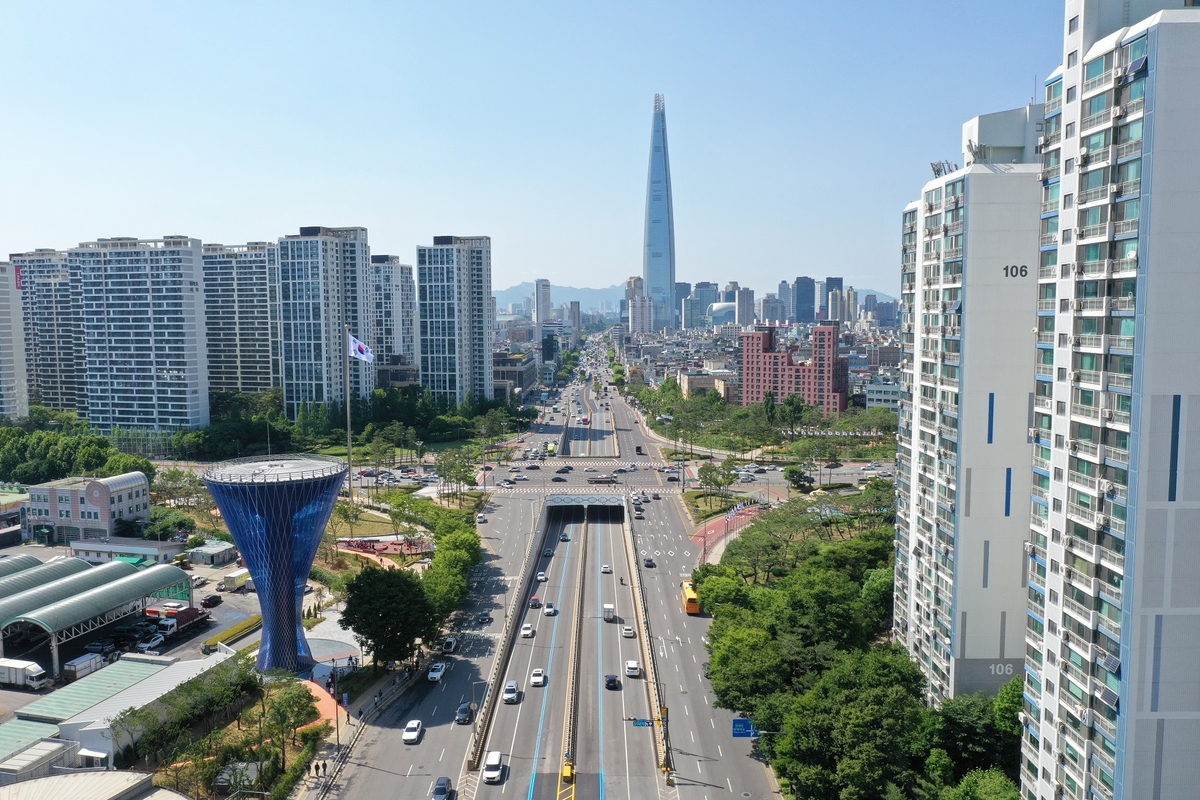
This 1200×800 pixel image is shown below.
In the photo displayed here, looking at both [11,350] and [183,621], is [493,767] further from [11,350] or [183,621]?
[11,350]

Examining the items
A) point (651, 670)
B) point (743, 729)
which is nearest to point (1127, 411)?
point (743, 729)

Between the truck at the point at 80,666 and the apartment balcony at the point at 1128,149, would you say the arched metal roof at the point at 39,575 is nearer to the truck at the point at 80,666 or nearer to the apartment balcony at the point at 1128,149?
the truck at the point at 80,666

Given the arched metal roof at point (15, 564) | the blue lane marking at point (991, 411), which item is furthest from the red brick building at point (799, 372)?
the arched metal roof at point (15, 564)

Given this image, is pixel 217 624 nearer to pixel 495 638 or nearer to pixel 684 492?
pixel 495 638

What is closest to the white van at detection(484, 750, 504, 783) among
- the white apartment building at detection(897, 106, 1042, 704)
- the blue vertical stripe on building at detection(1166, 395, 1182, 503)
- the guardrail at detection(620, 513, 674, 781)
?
the guardrail at detection(620, 513, 674, 781)

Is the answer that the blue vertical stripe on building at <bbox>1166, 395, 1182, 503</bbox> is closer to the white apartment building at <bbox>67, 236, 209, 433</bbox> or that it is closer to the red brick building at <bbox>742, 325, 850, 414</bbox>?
the white apartment building at <bbox>67, 236, 209, 433</bbox>

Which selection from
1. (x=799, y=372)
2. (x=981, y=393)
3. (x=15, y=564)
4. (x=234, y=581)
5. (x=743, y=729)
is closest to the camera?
(x=743, y=729)

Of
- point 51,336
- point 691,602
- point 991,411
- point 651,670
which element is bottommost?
point 651,670
